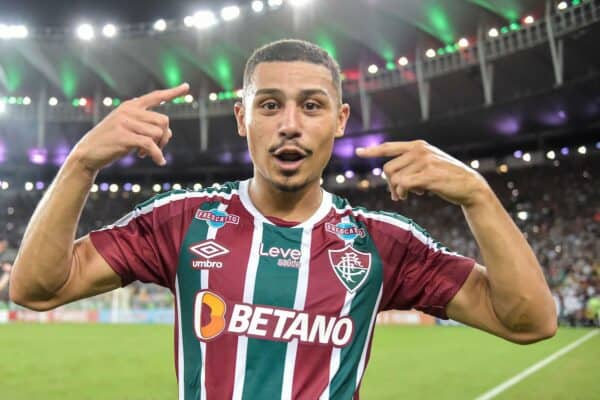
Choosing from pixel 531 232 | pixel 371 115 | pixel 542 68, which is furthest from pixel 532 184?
pixel 371 115

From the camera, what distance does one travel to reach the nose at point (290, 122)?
1.94 m

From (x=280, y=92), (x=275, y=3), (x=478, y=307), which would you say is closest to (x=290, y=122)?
(x=280, y=92)

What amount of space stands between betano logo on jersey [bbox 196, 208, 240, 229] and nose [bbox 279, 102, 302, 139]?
0.44 metres

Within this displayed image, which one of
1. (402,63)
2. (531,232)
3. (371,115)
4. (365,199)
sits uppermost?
(402,63)

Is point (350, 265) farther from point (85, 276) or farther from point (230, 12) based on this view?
point (230, 12)

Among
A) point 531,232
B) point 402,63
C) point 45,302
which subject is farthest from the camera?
point 402,63

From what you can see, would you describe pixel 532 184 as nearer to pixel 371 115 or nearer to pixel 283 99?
pixel 371 115

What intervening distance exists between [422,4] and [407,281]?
28.1 metres

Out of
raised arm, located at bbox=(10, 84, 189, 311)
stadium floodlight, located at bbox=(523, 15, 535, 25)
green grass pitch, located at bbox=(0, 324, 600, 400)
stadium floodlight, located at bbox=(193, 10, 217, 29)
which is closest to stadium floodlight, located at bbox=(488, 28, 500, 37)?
stadium floodlight, located at bbox=(523, 15, 535, 25)

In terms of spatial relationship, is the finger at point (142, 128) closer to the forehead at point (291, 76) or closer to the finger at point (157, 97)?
the finger at point (157, 97)

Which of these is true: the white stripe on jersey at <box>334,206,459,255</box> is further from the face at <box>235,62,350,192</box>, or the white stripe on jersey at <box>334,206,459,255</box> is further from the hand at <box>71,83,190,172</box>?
the hand at <box>71,83,190,172</box>

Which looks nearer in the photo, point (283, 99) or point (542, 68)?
point (283, 99)

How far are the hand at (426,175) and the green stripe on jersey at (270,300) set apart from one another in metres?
0.49

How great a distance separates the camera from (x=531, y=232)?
2883cm
